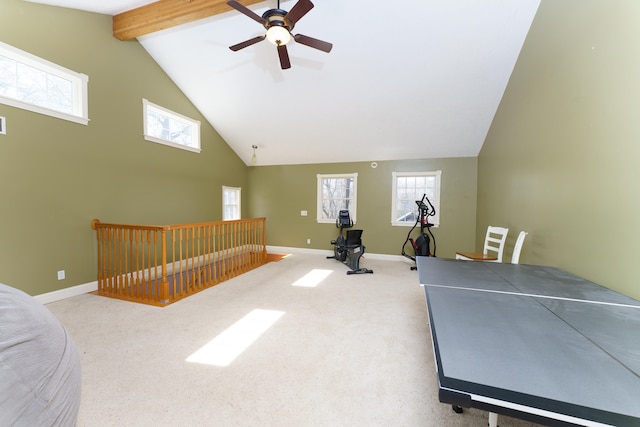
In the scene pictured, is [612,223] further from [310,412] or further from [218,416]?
[218,416]

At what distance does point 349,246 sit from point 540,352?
14.2ft

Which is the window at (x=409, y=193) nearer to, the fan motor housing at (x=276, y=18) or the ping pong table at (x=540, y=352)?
the fan motor housing at (x=276, y=18)

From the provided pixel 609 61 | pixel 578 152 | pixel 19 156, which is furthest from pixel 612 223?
pixel 19 156

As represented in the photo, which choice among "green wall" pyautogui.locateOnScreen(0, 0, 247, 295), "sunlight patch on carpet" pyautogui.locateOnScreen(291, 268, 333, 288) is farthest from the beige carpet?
"green wall" pyautogui.locateOnScreen(0, 0, 247, 295)

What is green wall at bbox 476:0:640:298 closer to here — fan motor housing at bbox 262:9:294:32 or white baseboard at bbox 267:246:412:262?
fan motor housing at bbox 262:9:294:32

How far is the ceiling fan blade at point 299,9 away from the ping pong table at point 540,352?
2.76 metres

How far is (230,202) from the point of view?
22.6 feet

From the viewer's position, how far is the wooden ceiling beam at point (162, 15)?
3257mm

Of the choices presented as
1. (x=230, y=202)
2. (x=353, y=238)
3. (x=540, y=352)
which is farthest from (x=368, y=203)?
(x=540, y=352)

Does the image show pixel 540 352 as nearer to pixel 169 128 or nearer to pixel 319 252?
pixel 319 252

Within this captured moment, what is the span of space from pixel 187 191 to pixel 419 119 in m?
5.05

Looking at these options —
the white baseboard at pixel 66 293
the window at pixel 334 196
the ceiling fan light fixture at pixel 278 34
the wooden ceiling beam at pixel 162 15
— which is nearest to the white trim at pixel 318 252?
the window at pixel 334 196

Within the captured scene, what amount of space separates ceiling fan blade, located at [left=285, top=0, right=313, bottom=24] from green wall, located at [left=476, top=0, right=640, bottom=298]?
2.41 metres

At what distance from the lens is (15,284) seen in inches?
118
